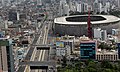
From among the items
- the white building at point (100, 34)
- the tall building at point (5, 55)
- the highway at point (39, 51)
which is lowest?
the highway at point (39, 51)

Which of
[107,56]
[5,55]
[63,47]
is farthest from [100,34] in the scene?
[5,55]

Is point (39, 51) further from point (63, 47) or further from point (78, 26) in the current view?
point (78, 26)

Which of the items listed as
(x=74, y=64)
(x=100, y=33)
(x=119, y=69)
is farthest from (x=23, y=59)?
(x=100, y=33)

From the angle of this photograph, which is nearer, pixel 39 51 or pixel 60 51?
pixel 60 51

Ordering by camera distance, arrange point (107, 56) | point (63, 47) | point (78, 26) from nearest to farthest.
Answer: point (107, 56), point (63, 47), point (78, 26)

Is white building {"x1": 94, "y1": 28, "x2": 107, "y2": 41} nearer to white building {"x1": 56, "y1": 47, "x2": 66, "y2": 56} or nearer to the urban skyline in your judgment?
the urban skyline

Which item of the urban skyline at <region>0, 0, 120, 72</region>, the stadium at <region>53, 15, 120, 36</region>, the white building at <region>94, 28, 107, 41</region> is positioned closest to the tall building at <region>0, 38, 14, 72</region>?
the urban skyline at <region>0, 0, 120, 72</region>

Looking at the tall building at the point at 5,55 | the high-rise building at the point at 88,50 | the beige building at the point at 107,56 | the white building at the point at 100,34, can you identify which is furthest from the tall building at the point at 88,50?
the tall building at the point at 5,55

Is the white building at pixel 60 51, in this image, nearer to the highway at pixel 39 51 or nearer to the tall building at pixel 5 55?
the highway at pixel 39 51

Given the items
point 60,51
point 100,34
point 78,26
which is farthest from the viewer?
point 78,26
